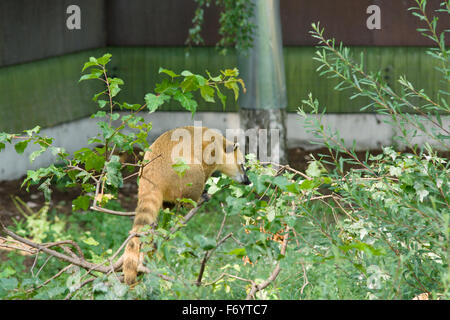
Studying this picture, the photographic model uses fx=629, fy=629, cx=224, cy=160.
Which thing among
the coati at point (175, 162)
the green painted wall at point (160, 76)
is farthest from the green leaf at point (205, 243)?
the green painted wall at point (160, 76)

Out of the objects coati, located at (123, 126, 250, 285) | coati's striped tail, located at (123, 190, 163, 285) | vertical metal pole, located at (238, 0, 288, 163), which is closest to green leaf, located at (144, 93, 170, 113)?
coati's striped tail, located at (123, 190, 163, 285)

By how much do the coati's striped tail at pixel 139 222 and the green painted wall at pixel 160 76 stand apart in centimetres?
498

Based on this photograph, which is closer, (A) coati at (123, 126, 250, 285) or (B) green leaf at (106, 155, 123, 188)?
(B) green leaf at (106, 155, 123, 188)

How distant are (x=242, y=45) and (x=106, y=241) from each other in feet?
7.66

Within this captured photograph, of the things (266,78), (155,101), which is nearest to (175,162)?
(155,101)

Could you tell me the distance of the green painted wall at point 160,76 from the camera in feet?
25.0

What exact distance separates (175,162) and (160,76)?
219 inches

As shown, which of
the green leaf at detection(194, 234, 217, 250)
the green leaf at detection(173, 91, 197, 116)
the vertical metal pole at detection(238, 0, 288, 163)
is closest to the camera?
the green leaf at detection(194, 234, 217, 250)

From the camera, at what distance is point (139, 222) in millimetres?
2420

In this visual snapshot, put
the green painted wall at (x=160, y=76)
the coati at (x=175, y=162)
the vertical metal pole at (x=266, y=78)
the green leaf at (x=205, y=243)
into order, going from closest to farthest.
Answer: the green leaf at (x=205, y=243) → the coati at (x=175, y=162) → the vertical metal pole at (x=266, y=78) → the green painted wall at (x=160, y=76)

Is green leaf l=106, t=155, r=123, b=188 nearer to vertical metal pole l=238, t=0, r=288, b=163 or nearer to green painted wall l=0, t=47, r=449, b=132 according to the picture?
vertical metal pole l=238, t=0, r=288, b=163

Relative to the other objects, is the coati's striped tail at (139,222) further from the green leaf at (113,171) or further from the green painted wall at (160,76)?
the green painted wall at (160,76)

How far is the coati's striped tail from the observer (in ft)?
5.80
